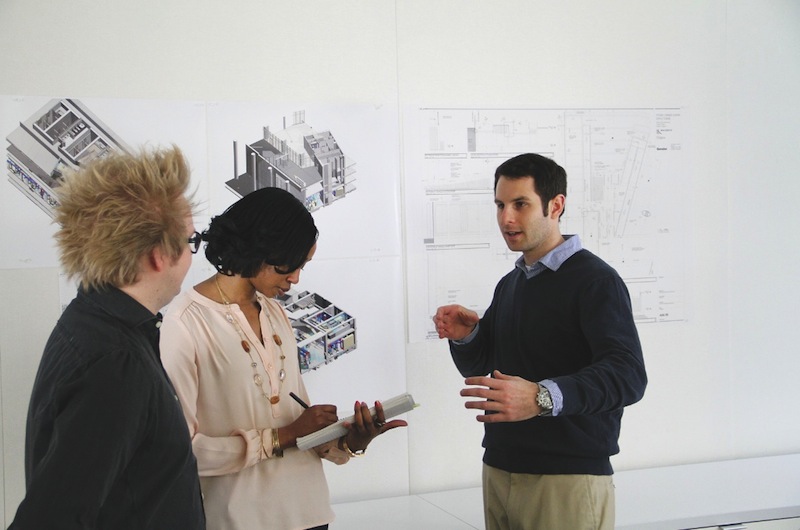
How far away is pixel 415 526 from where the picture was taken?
2.70 m

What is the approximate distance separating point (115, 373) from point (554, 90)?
8.63 ft

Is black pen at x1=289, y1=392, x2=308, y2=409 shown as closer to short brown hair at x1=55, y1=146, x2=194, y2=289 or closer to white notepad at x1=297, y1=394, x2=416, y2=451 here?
white notepad at x1=297, y1=394, x2=416, y2=451

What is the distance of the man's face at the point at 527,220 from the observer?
7.23ft

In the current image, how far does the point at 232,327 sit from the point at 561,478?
95 cm

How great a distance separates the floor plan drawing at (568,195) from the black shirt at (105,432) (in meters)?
1.98

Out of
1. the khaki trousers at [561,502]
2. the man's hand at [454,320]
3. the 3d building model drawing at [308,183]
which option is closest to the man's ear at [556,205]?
the man's hand at [454,320]

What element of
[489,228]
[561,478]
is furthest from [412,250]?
[561,478]

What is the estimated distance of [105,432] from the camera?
1.09 m

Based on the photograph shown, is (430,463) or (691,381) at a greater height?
(691,381)

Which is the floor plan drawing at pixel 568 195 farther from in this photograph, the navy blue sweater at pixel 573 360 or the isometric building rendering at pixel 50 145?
the isometric building rendering at pixel 50 145

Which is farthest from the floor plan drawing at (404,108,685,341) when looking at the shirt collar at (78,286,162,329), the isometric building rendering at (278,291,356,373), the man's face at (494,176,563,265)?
the shirt collar at (78,286,162,329)

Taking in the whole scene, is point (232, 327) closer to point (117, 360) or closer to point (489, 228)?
point (117, 360)

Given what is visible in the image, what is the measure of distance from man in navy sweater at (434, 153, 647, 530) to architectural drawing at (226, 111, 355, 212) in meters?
0.93

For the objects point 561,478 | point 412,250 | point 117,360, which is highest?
point 412,250
